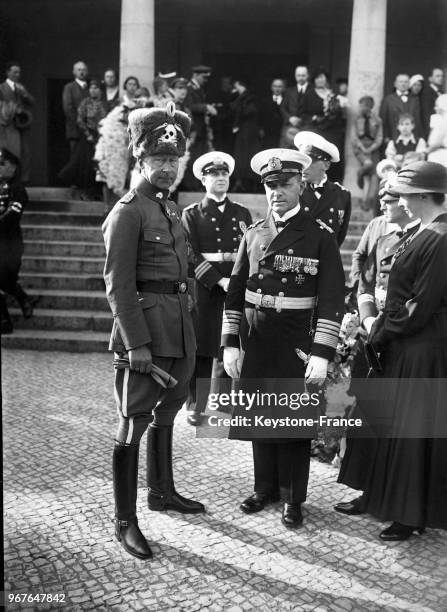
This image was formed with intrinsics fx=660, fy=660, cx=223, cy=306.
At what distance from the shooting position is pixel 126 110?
952 cm

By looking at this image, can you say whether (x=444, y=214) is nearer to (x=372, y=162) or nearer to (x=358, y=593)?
(x=358, y=593)

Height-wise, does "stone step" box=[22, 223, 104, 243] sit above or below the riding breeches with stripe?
above

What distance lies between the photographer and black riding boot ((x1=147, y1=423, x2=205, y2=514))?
3.83m

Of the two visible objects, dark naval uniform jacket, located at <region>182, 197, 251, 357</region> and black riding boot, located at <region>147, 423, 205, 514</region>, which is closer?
black riding boot, located at <region>147, 423, 205, 514</region>

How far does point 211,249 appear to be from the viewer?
540 cm

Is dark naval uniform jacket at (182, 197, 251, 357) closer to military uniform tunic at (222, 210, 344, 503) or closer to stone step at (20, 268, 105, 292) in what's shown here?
military uniform tunic at (222, 210, 344, 503)

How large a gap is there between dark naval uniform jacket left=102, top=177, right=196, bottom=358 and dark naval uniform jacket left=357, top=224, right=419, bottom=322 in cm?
122

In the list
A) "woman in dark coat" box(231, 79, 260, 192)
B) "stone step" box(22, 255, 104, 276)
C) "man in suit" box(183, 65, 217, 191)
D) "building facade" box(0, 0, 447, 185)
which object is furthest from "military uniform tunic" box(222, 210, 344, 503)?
"building facade" box(0, 0, 447, 185)

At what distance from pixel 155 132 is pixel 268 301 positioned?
1121 mm

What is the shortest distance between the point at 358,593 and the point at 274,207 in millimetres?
2064

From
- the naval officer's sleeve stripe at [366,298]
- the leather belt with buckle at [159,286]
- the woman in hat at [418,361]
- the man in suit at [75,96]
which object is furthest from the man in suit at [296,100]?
the leather belt with buckle at [159,286]

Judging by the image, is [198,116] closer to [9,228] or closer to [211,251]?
[9,228]

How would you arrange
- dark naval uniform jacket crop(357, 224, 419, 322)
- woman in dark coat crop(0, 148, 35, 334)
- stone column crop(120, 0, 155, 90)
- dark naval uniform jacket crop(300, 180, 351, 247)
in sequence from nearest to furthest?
dark naval uniform jacket crop(357, 224, 419, 322), dark naval uniform jacket crop(300, 180, 351, 247), woman in dark coat crop(0, 148, 35, 334), stone column crop(120, 0, 155, 90)

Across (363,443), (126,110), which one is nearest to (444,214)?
(363,443)
